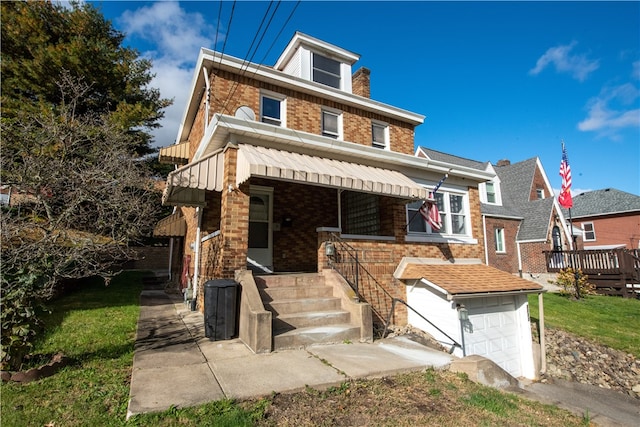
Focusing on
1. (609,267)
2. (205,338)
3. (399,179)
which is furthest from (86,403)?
(609,267)

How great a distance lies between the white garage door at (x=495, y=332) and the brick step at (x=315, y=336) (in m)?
3.84

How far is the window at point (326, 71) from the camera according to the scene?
1402 cm

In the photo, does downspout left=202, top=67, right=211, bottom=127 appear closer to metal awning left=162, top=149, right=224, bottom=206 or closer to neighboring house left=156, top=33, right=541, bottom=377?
neighboring house left=156, top=33, right=541, bottom=377

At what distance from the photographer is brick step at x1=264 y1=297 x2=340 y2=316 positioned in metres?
7.12

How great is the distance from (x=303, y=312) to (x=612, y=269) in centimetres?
1906

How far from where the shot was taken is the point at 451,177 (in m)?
12.3

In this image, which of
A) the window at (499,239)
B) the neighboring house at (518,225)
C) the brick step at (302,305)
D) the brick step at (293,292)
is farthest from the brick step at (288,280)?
the window at (499,239)

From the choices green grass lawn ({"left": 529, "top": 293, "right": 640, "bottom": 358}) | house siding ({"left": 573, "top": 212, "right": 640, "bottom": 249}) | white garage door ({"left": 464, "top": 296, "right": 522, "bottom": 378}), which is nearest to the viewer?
white garage door ({"left": 464, "top": 296, "right": 522, "bottom": 378})

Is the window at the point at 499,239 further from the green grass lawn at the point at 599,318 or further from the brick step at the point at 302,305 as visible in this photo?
the brick step at the point at 302,305

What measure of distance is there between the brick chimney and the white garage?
867cm

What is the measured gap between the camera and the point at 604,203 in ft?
103

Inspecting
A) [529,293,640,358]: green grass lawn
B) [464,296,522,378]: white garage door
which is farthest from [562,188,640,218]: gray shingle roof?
[464,296,522,378]: white garage door

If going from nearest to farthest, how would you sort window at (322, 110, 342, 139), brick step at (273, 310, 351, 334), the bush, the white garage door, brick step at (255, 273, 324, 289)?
brick step at (273, 310, 351, 334) < brick step at (255, 273, 324, 289) < the white garage door < window at (322, 110, 342, 139) < the bush

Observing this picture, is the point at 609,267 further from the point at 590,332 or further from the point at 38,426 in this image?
the point at 38,426
